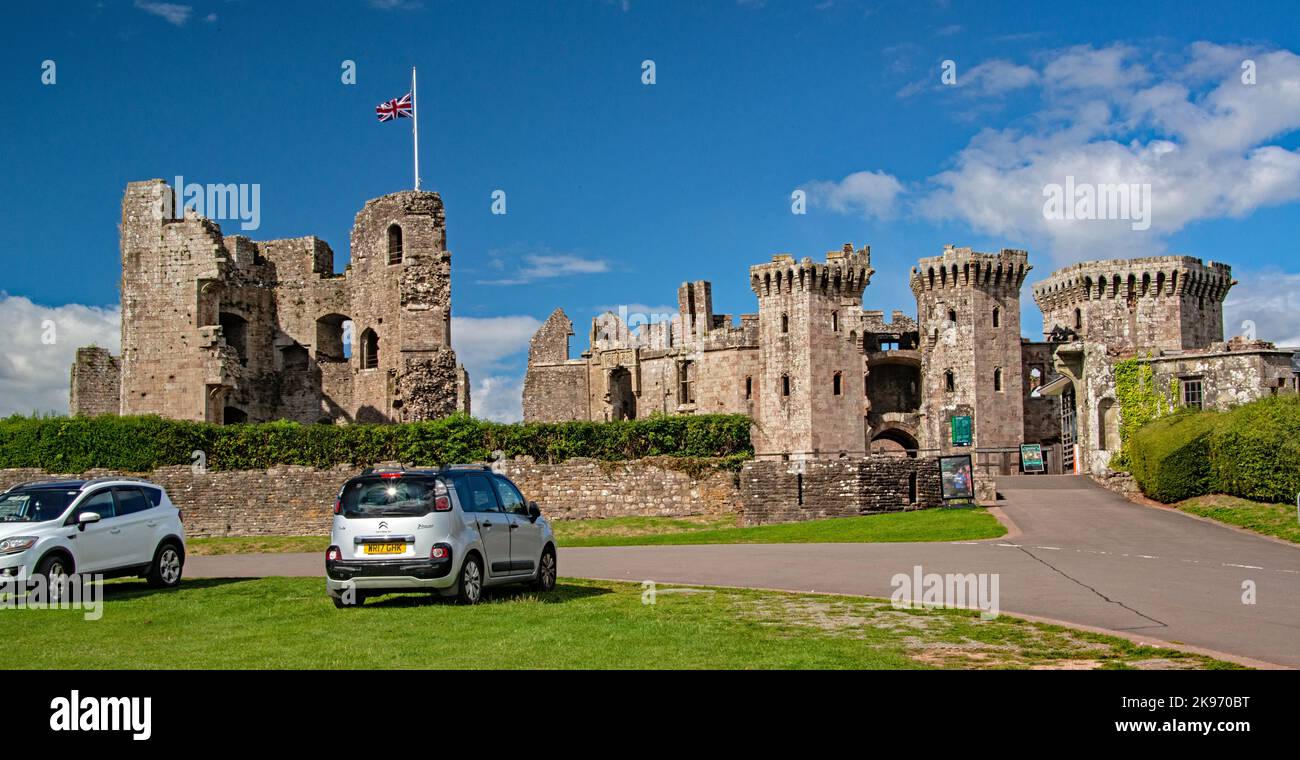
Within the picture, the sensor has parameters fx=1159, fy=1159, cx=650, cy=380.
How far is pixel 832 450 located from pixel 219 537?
38.1 metres

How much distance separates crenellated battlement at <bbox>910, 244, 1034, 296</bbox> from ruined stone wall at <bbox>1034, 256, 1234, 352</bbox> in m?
8.18

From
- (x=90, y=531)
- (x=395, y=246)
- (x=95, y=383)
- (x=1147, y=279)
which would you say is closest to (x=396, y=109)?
(x=395, y=246)

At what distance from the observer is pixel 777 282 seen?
70.6 meters

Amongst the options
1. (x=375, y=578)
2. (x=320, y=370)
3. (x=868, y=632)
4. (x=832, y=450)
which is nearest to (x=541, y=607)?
(x=375, y=578)

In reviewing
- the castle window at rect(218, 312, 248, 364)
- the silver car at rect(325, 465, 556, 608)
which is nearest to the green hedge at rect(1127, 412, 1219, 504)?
the silver car at rect(325, 465, 556, 608)

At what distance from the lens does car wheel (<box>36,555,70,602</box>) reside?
55.4 ft

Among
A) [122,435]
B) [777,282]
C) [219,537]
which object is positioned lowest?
[219,537]

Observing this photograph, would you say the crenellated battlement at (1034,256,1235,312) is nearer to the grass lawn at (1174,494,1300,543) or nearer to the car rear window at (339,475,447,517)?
the grass lawn at (1174,494,1300,543)

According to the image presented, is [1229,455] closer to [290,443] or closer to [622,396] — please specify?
[290,443]

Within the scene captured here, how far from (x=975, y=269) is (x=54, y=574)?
5958 centimetres

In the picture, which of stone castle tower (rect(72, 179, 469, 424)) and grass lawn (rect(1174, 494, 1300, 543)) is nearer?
grass lawn (rect(1174, 494, 1300, 543))

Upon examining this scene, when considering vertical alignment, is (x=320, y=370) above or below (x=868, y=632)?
above

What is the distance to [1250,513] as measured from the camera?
29.0 m
